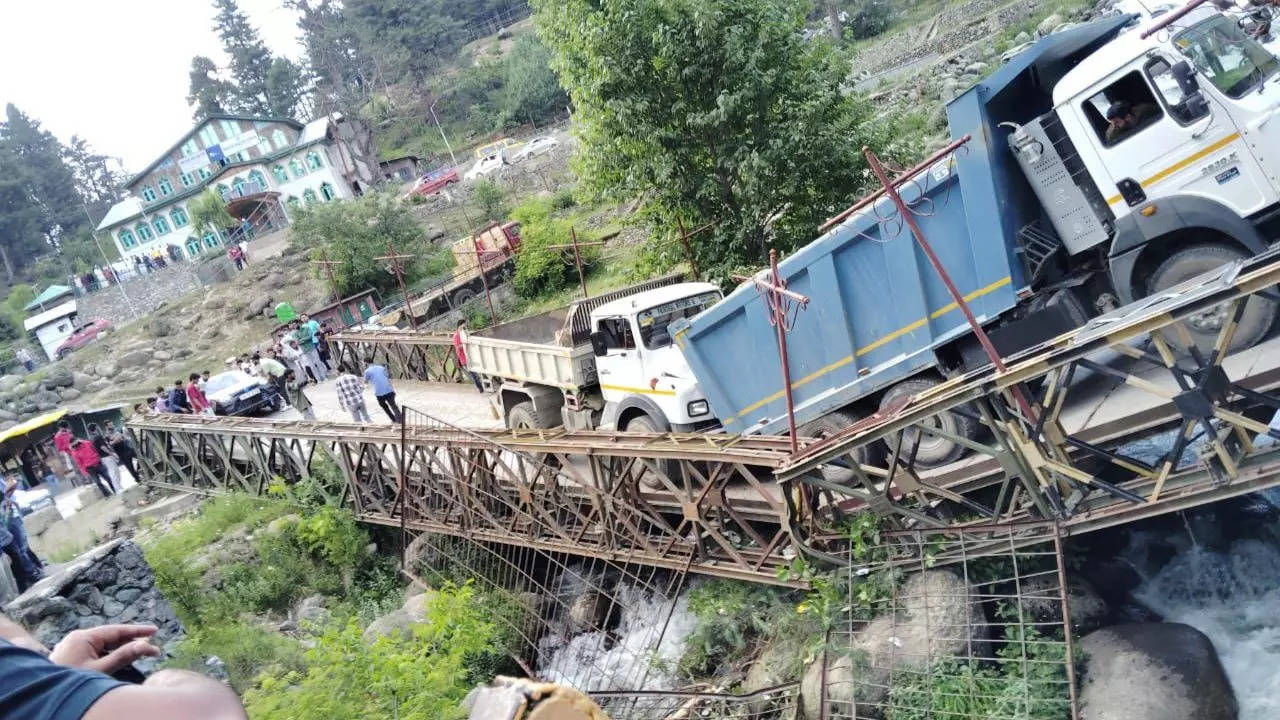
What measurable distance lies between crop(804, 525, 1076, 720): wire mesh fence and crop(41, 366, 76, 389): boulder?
1673 inches

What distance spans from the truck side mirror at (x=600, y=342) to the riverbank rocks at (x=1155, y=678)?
687 centimetres

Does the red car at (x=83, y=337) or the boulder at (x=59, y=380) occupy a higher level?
the red car at (x=83, y=337)

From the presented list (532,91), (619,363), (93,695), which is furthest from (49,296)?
(93,695)

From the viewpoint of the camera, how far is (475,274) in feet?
100

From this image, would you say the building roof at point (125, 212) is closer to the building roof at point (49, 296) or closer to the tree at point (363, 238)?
the building roof at point (49, 296)

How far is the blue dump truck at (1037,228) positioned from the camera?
749 centimetres

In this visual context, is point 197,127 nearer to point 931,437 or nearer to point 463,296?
point 463,296

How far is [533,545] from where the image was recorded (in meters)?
10.9

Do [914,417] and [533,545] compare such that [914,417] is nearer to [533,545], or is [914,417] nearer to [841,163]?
[533,545]

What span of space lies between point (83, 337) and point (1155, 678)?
52688mm

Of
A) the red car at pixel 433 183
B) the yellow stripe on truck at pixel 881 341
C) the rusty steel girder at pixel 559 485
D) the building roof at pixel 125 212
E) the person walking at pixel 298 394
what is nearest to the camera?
the yellow stripe on truck at pixel 881 341

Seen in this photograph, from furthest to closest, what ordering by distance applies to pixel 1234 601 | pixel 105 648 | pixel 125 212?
pixel 125 212 → pixel 1234 601 → pixel 105 648

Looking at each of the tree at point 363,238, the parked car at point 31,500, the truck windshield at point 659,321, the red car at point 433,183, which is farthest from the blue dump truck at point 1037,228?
the red car at point 433,183

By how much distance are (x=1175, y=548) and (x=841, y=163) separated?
779 cm
